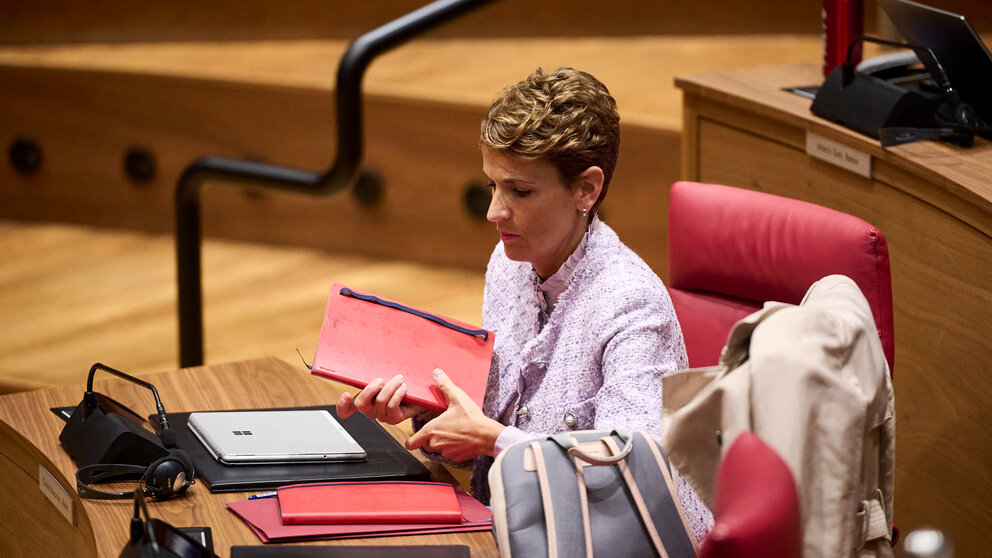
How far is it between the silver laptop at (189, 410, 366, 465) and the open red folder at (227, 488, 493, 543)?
105 mm

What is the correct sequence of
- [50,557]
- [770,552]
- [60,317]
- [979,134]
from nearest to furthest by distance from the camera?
[770,552] → [50,557] → [979,134] → [60,317]

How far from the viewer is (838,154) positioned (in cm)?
212

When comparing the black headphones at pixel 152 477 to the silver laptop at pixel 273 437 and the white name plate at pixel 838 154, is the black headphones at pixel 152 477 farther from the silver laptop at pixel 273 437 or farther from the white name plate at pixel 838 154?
the white name plate at pixel 838 154

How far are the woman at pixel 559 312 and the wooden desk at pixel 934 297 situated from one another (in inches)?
21.9

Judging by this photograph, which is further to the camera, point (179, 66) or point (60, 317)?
point (179, 66)

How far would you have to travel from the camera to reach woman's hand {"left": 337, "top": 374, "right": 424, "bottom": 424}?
1.44m

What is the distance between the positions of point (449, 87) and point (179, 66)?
90 cm

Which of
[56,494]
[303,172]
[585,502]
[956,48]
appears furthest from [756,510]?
[303,172]

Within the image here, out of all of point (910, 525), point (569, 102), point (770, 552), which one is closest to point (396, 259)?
point (910, 525)

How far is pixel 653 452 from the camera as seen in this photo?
1.25 meters

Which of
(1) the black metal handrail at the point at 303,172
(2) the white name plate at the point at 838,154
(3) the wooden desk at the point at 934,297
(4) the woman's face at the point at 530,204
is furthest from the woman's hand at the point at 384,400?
(1) the black metal handrail at the point at 303,172

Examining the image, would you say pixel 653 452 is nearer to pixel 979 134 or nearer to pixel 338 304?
pixel 338 304

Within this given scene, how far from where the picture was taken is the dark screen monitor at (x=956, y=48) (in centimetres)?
192

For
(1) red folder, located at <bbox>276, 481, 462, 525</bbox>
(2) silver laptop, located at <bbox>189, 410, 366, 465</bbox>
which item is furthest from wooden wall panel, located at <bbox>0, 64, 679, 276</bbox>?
(1) red folder, located at <bbox>276, 481, 462, 525</bbox>
